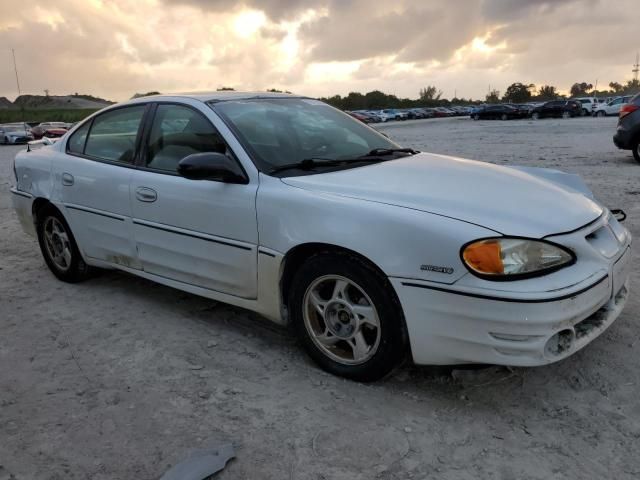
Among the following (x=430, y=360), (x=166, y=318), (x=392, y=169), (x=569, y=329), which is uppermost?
(x=392, y=169)

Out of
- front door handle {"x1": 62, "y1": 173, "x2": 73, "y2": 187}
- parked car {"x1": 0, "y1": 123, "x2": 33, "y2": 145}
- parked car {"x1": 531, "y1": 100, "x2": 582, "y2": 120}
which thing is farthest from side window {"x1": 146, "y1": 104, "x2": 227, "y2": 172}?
parked car {"x1": 531, "y1": 100, "x2": 582, "y2": 120}

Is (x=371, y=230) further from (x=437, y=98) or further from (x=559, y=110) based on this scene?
(x=437, y=98)

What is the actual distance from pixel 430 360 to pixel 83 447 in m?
1.63

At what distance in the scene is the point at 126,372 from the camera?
3.27 meters

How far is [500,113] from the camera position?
44.2 metres

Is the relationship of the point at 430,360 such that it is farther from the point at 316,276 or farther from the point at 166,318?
the point at 166,318

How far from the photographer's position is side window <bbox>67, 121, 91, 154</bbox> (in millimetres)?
4660

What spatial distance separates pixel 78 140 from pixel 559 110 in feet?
139

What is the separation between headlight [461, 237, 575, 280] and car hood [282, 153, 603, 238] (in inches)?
2.2

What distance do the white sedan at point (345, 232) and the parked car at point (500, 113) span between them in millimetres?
42070

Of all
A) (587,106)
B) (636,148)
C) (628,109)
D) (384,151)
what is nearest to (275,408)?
(384,151)

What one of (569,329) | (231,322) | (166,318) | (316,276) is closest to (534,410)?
(569,329)

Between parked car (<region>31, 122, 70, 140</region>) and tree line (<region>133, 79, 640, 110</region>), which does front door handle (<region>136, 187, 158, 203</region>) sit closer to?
parked car (<region>31, 122, 70, 140</region>)

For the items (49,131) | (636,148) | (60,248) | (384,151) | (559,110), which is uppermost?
(384,151)
